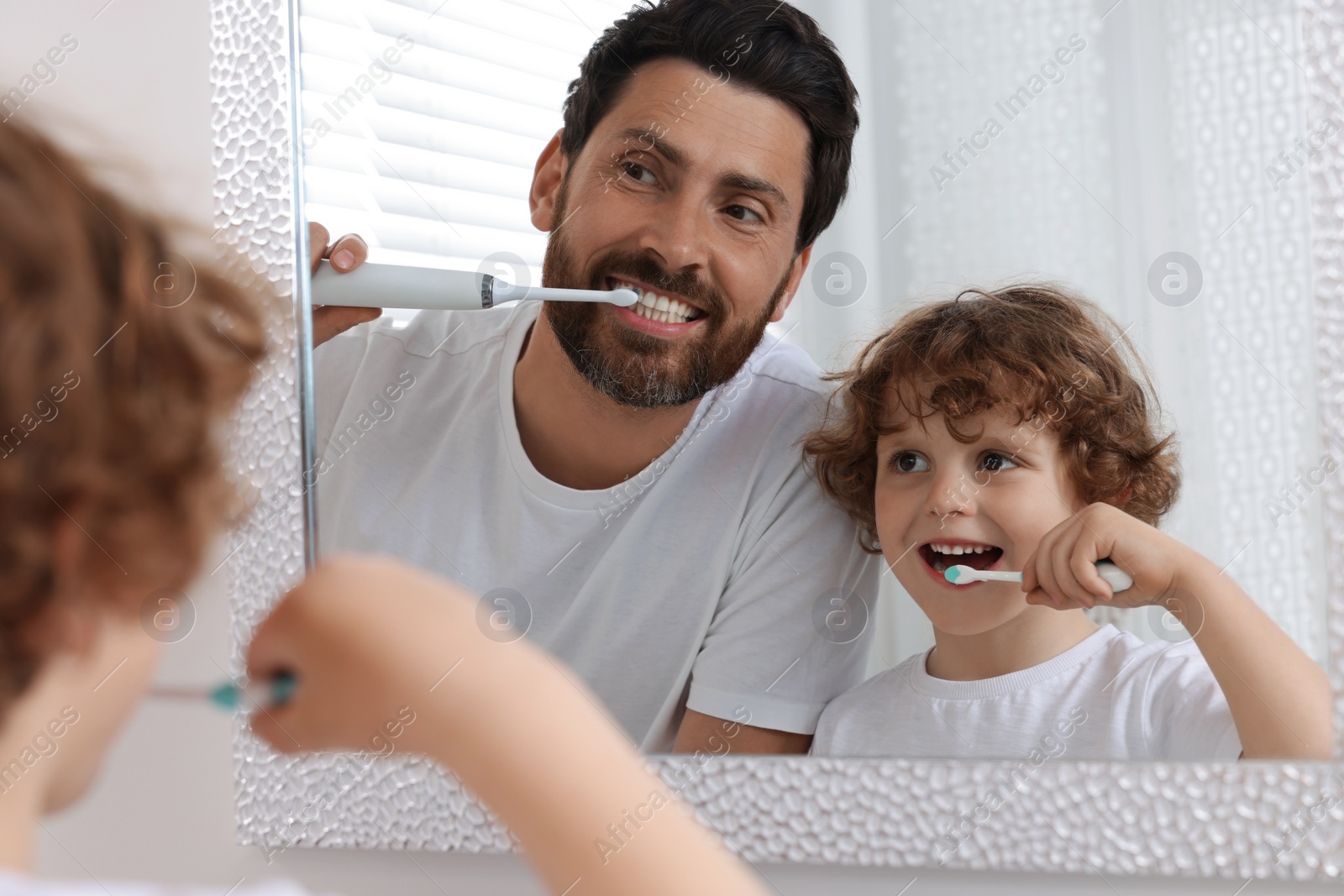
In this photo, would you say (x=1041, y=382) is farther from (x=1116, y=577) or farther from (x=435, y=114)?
(x=435, y=114)

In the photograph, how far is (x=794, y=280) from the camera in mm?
614

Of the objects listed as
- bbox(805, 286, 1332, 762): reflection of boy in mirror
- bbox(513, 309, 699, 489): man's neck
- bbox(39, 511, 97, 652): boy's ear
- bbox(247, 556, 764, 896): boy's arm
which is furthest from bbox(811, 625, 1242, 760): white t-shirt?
bbox(39, 511, 97, 652): boy's ear

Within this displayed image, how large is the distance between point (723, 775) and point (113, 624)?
38 centimetres

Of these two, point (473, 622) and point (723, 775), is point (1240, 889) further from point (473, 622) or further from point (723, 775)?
point (473, 622)

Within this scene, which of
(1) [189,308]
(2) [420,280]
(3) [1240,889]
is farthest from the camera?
(2) [420,280]

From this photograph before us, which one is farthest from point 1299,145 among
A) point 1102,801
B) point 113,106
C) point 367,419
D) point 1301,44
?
point 113,106

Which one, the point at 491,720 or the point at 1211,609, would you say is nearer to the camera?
the point at 491,720

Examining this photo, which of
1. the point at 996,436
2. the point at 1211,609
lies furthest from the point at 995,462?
the point at 1211,609

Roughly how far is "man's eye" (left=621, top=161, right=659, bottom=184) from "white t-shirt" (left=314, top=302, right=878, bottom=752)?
0.11 metres

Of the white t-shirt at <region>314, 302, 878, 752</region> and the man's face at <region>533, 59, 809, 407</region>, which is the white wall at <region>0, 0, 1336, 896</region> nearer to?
the white t-shirt at <region>314, 302, 878, 752</region>

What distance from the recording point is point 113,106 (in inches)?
30.7

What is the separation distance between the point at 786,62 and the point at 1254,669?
0.40 meters

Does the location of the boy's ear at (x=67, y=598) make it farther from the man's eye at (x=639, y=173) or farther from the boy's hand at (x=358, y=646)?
the man's eye at (x=639, y=173)

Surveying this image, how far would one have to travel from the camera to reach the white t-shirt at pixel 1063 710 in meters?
0.55
